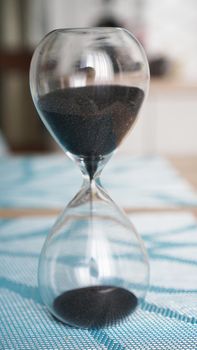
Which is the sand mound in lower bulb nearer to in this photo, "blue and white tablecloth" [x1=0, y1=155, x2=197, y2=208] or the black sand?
the black sand

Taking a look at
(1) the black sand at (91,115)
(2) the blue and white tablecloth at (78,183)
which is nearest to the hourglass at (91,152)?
(1) the black sand at (91,115)

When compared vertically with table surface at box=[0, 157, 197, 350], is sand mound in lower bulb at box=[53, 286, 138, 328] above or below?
above

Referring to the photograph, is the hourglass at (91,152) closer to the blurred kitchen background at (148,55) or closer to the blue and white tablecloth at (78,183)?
the blue and white tablecloth at (78,183)

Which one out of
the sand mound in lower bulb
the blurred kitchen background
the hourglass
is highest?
the hourglass

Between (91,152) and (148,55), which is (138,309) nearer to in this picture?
(91,152)

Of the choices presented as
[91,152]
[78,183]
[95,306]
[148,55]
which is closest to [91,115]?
[91,152]

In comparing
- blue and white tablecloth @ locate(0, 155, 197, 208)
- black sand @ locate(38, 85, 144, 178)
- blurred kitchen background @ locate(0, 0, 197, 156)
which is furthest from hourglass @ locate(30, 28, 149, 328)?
blurred kitchen background @ locate(0, 0, 197, 156)
